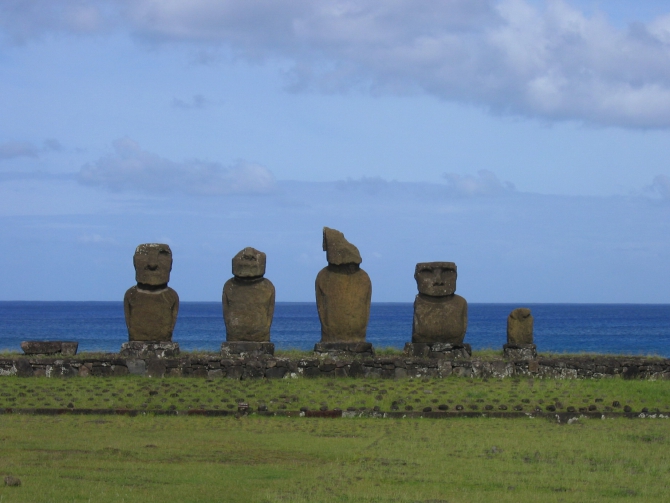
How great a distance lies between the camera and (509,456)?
37.9ft

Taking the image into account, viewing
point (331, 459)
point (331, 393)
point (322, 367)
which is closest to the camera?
point (331, 459)

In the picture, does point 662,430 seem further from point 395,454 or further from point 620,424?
point 395,454

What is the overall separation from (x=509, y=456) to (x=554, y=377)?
7.74 m

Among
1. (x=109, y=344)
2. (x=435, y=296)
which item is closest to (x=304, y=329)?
(x=109, y=344)

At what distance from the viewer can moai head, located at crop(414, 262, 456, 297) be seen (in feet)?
68.0

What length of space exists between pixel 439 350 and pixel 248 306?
3.86 meters

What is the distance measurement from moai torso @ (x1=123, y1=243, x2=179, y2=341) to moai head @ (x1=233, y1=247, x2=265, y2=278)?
1381mm

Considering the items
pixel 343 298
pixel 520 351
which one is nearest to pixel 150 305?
pixel 343 298

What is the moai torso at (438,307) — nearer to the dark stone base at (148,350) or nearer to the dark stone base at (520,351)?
the dark stone base at (520,351)

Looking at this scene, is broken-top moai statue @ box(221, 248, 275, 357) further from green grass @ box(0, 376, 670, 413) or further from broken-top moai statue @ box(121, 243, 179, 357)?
green grass @ box(0, 376, 670, 413)

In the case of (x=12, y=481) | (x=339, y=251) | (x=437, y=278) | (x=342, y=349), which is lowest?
(x=12, y=481)

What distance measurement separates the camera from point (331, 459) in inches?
450

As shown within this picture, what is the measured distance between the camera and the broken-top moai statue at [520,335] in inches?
852

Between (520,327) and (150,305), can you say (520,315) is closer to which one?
(520,327)
